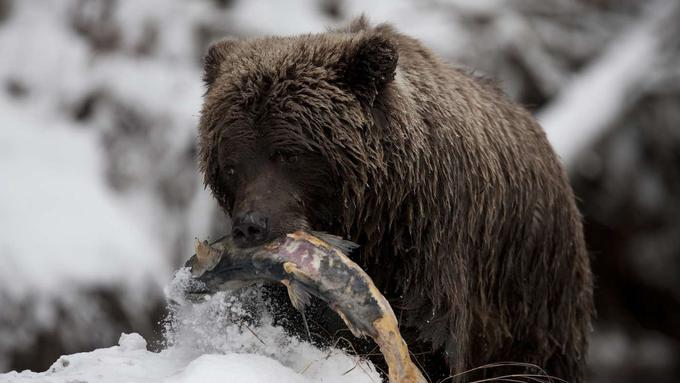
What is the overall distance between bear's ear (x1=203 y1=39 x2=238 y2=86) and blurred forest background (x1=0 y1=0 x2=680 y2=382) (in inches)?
177

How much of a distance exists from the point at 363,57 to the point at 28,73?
7429mm

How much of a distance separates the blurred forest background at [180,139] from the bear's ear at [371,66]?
466 centimetres

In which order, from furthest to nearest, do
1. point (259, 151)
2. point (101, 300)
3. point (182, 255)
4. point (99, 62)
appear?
point (99, 62) → point (182, 255) → point (101, 300) → point (259, 151)

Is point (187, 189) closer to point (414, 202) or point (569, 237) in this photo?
point (569, 237)

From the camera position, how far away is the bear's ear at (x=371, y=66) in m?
4.26

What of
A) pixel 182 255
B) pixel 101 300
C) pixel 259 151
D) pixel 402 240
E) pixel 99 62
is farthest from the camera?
pixel 99 62

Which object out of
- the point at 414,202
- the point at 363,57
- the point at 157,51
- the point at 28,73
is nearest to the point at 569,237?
the point at 414,202

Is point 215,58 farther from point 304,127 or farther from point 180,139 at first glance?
point 180,139

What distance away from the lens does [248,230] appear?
393 centimetres

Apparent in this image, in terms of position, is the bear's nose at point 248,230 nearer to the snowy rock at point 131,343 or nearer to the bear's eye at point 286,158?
the bear's eye at point 286,158

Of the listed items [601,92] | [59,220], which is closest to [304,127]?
[59,220]

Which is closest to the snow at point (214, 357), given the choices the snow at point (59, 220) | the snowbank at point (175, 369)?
the snowbank at point (175, 369)

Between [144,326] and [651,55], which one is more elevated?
[651,55]

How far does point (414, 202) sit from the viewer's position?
4.45 meters
